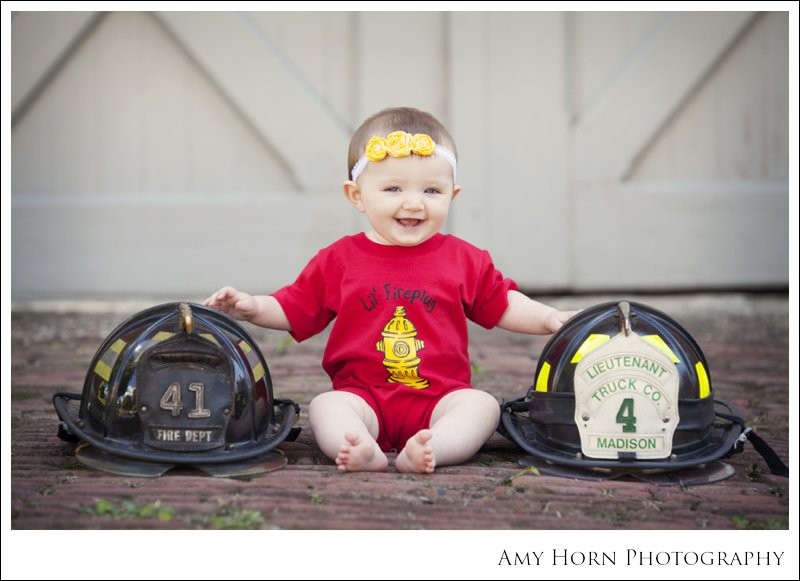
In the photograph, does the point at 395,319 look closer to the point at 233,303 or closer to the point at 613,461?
the point at 233,303

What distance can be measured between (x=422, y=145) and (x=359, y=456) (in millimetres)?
957

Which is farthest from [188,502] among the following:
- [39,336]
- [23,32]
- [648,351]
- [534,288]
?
[23,32]

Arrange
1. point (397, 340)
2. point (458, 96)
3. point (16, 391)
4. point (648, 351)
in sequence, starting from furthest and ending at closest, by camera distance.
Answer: point (458, 96), point (16, 391), point (397, 340), point (648, 351)

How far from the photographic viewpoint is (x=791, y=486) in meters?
2.65

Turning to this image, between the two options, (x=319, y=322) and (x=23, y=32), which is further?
(x=23, y=32)

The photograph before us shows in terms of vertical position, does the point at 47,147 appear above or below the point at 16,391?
above

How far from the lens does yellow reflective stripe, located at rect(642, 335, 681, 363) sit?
107 inches

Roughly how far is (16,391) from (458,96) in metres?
2.84

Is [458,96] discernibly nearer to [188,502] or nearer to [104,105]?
[104,105]

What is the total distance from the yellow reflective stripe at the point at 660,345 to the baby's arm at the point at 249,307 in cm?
116

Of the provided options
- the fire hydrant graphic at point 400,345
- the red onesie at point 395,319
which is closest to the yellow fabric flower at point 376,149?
the red onesie at point 395,319

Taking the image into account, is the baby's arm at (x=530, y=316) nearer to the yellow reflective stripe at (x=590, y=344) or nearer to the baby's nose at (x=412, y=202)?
the yellow reflective stripe at (x=590, y=344)

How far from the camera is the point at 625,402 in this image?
267 cm

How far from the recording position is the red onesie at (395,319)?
307cm
